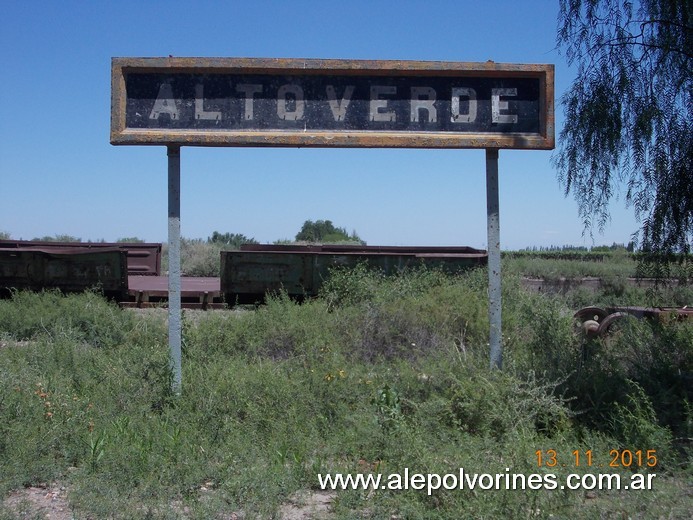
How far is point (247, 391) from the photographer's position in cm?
618

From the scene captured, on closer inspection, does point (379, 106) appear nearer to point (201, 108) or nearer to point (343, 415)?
point (201, 108)

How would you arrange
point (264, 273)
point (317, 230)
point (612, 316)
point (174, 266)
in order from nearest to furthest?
point (174, 266) < point (612, 316) < point (264, 273) < point (317, 230)

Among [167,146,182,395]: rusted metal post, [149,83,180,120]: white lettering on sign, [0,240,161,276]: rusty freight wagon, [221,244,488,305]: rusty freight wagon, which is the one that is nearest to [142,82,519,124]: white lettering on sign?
[149,83,180,120]: white lettering on sign

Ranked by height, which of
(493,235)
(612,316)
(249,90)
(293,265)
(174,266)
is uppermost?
(249,90)

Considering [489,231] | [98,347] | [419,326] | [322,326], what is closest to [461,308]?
[419,326]

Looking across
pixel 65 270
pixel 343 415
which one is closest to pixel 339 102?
pixel 343 415

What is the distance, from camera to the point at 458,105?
6438 millimetres

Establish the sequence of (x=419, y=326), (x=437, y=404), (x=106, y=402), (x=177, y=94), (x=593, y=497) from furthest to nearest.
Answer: (x=419, y=326)
(x=177, y=94)
(x=106, y=402)
(x=437, y=404)
(x=593, y=497)

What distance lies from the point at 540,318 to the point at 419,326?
4.73 feet

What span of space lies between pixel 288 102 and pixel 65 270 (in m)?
8.60

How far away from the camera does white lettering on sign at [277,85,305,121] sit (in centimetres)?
638

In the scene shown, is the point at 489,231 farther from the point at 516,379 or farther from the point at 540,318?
the point at 540,318

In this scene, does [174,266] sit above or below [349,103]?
below

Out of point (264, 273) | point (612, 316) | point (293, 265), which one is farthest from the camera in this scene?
point (264, 273)
